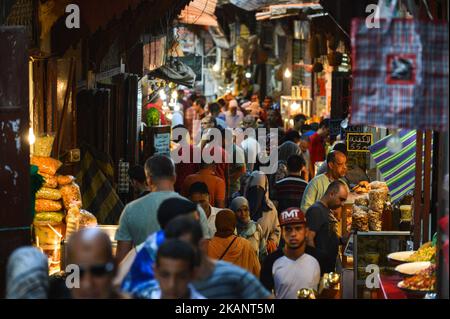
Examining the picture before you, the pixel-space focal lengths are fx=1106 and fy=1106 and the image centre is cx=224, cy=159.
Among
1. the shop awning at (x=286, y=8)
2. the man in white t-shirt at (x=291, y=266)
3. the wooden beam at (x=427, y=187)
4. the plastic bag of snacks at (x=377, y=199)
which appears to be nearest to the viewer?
the man in white t-shirt at (x=291, y=266)

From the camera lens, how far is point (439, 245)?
655 centimetres

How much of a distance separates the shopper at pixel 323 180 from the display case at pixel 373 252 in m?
1.49

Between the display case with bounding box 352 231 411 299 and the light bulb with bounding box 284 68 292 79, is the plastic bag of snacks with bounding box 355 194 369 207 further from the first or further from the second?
the light bulb with bounding box 284 68 292 79

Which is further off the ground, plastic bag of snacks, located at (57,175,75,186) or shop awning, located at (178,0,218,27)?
shop awning, located at (178,0,218,27)

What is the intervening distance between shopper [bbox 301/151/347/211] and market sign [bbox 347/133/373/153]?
289cm

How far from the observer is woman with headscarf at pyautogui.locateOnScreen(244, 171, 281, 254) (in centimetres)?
1150

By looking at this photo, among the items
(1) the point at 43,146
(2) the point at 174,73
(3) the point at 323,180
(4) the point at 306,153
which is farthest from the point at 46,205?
(2) the point at 174,73

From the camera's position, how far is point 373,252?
9.84 metres

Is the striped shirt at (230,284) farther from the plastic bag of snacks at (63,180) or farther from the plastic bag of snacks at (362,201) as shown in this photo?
the plastic bag of snacks at (362,201)

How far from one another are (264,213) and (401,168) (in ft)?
5.46

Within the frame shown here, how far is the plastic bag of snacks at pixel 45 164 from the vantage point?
10.4m

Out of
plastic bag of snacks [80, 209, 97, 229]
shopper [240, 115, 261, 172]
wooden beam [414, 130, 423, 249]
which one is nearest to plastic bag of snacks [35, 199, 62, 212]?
plastic bag of snacks [80, 209, 97, 229]

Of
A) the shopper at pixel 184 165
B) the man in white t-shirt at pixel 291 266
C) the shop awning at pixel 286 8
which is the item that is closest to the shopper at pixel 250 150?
the shopper at pixel 184 165

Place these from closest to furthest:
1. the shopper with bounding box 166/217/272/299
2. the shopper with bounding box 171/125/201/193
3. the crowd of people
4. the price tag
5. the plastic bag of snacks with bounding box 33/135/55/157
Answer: the crowd of people < the shopper with bounding box 166/217/272/299 < the price tag < the plastic bag of snacks with bounding box 33/135/55/157 < the shopper with bounding box 171/125/201/193
